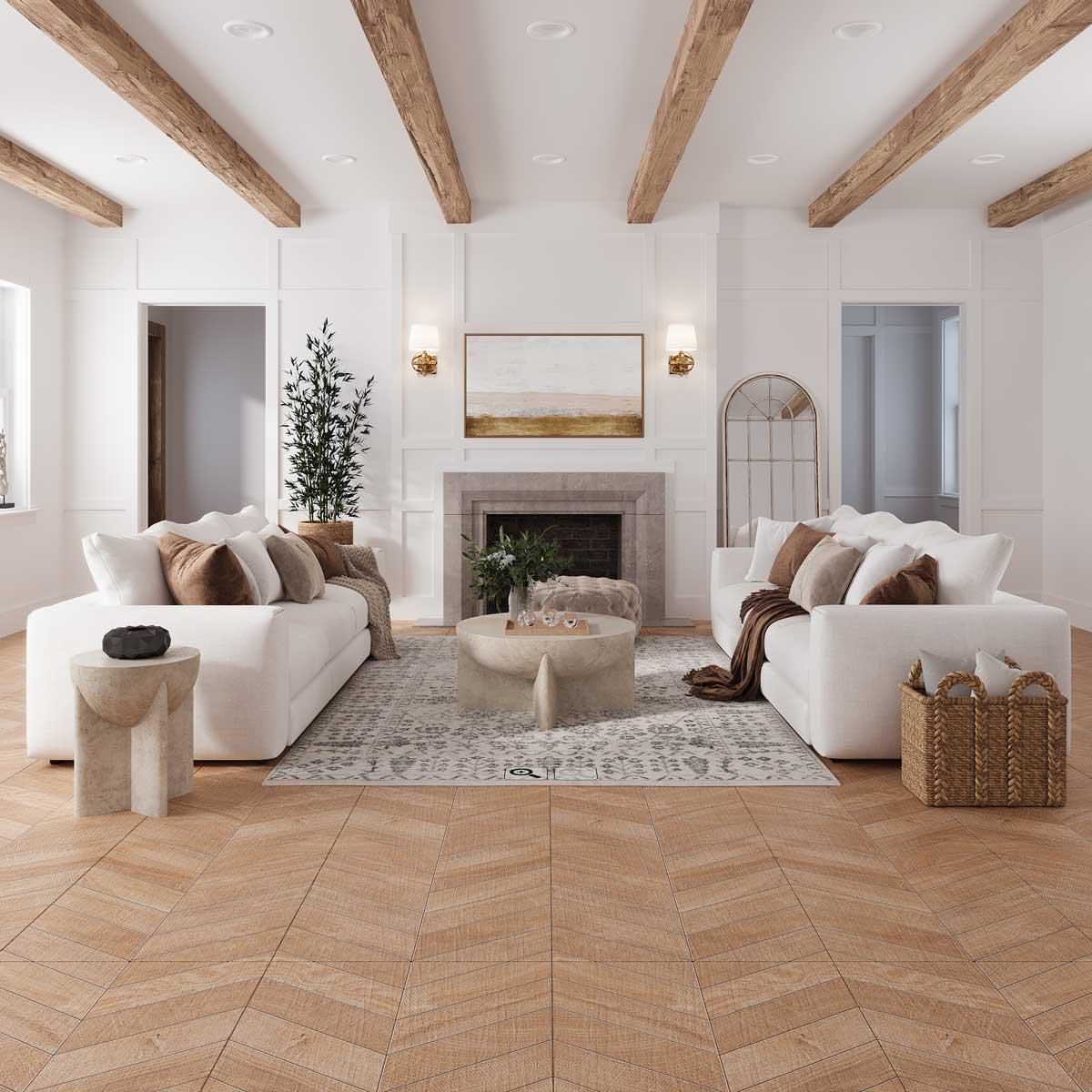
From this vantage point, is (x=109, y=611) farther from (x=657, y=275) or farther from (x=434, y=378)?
(x=657, y=275)

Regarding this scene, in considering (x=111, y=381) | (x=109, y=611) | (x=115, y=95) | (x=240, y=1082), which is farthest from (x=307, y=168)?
(x=240, y=1082)

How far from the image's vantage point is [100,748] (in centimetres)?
322

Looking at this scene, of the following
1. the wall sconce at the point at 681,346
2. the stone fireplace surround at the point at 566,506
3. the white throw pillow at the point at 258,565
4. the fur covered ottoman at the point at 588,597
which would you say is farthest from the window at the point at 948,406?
the white throw pillow at the point at 258,565

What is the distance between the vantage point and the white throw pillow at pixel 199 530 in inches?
175

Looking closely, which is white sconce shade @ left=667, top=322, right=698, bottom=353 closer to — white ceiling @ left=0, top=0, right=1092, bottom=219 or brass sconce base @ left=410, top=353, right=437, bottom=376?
white ceiling @ left=0, top=0, right=1092, bottom=219

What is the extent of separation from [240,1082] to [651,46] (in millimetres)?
4359

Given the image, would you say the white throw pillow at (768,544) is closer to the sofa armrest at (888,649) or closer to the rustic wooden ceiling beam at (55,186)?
the sofa armrest at (888,649)

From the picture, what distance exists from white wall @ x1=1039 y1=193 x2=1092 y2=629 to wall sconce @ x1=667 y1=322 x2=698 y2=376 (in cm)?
263

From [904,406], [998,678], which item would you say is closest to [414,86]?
[998,678]

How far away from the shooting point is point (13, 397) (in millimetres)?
7055

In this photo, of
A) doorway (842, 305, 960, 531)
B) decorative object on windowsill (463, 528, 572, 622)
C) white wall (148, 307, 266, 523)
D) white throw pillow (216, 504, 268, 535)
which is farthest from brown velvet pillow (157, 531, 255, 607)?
doorway (842, 305, 960, 531)

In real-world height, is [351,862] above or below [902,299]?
below

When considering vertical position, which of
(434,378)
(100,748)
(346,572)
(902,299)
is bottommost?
(100,748)

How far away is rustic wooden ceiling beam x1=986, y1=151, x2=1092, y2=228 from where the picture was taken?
6.17 metres
